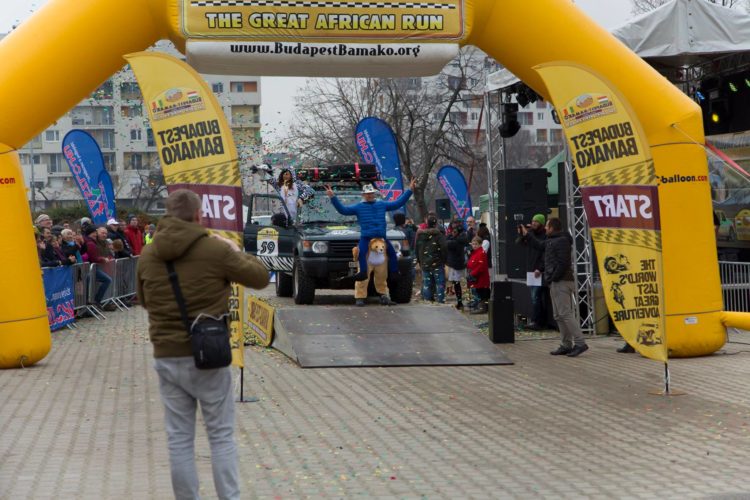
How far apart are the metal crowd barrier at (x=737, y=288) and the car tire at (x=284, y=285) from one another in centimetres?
939

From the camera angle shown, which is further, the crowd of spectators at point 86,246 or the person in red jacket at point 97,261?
the person in red jacket at point 97,261

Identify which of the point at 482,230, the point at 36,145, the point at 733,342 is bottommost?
the point at 733,342

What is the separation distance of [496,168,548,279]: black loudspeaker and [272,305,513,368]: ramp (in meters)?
2.68

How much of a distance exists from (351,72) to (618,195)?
367cm

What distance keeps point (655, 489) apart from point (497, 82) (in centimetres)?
1078

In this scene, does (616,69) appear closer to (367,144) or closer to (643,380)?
(643,380)

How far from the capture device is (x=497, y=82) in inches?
671

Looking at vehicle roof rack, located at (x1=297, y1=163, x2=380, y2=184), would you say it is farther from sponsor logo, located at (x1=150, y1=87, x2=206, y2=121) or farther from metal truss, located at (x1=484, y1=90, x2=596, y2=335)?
sponsor logo, located at (x1=150, y1=87, x2=206, y2=121)

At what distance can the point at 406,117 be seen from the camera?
4206cm

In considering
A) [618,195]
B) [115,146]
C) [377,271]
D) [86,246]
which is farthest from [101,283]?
[115,146]

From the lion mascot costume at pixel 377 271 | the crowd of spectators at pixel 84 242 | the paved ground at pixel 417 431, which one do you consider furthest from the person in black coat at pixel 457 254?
the paved ground at pixel 417 431

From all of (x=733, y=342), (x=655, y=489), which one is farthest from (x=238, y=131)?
(x=655, y=489)

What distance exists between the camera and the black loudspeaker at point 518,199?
17859mm

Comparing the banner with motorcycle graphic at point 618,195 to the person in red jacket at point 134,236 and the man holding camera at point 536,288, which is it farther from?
the person in red jacket at point 134,236
